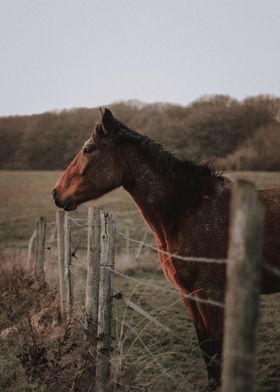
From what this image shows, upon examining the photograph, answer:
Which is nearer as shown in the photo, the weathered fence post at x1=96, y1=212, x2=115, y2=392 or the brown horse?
the weathered fence post at x1=96, y1=212, x2=115, y2=392

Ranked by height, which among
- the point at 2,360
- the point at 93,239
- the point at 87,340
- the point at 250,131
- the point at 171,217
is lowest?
the point at 2,360

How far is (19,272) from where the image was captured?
7254 mm

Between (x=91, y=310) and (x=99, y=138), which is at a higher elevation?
(x=99, y=138)

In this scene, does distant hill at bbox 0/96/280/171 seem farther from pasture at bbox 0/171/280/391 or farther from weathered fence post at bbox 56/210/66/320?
weathered fence post at bbox 56/210/66/320

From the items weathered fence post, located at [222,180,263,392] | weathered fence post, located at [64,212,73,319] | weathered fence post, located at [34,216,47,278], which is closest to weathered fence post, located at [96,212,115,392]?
weathered fence post, located at [64,212,73,319]

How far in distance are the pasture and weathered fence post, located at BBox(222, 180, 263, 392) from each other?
0.86m

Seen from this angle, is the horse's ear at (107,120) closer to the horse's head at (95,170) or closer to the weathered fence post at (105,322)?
the horse's head at (95,170)

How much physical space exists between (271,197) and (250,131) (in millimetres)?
18331

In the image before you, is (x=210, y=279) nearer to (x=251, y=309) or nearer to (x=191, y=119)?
(x=251, y=309)

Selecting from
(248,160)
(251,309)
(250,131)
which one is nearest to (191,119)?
(250,131)

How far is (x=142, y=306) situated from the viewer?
758 centimetres

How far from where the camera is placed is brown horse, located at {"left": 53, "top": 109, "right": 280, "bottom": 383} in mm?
3381

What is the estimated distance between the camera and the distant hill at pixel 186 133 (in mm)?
19000

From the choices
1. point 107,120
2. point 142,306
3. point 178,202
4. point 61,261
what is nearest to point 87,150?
point 107,120
